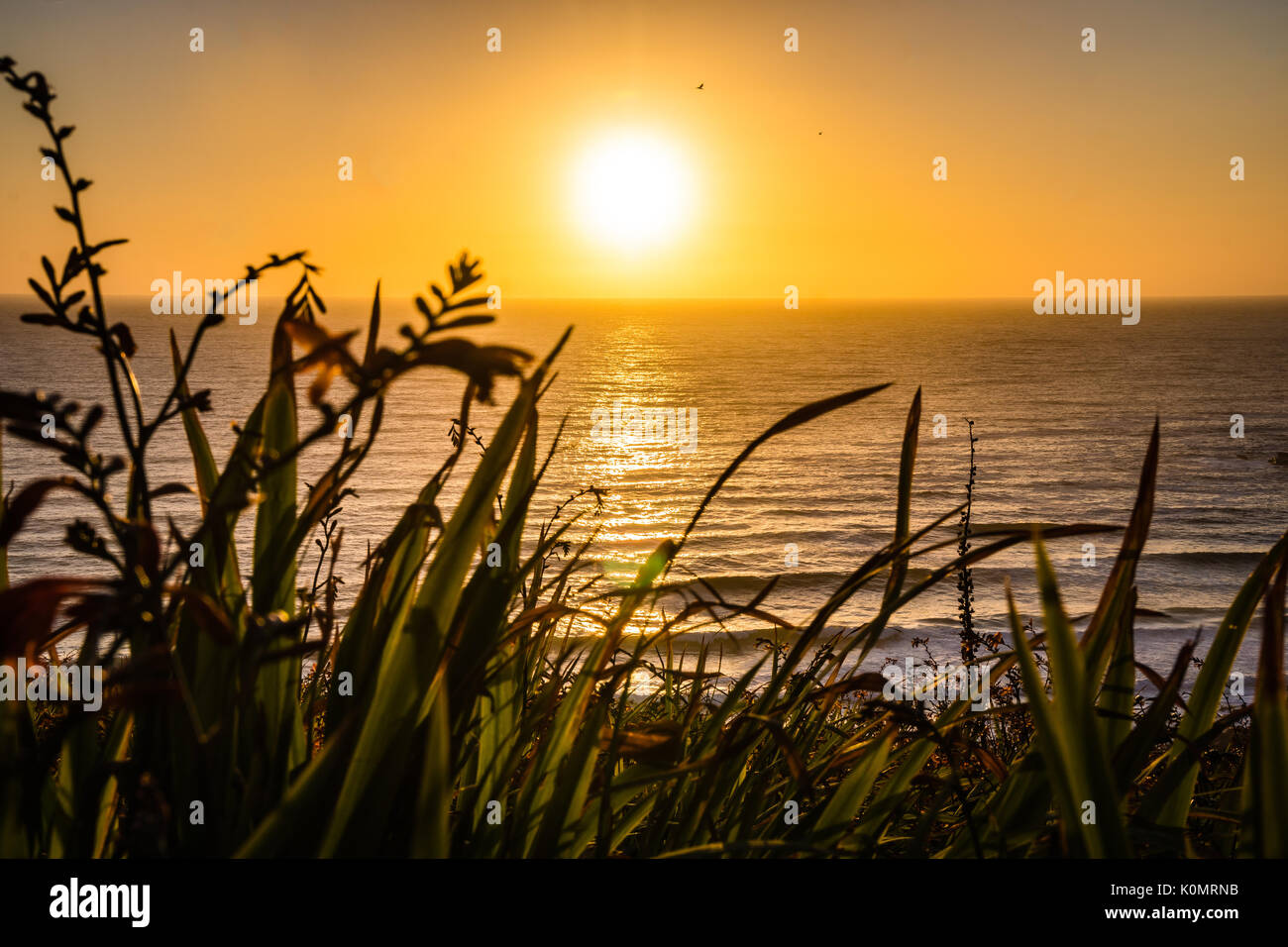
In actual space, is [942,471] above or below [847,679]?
below

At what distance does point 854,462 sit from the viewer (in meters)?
31.2

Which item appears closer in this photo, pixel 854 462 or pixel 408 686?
pixel 408 686

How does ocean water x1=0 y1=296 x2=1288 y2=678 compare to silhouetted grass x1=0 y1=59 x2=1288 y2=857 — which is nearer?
silhouetted grass x1=0 y1=59 x2=1288 y2=857

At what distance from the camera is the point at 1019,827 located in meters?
0.82

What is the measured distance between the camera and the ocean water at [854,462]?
17016mm

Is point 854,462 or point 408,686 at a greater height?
point 408,686

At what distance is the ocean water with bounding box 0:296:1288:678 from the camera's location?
17.0m

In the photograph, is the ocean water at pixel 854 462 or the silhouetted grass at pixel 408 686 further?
the ocean water at pixel 854 462
